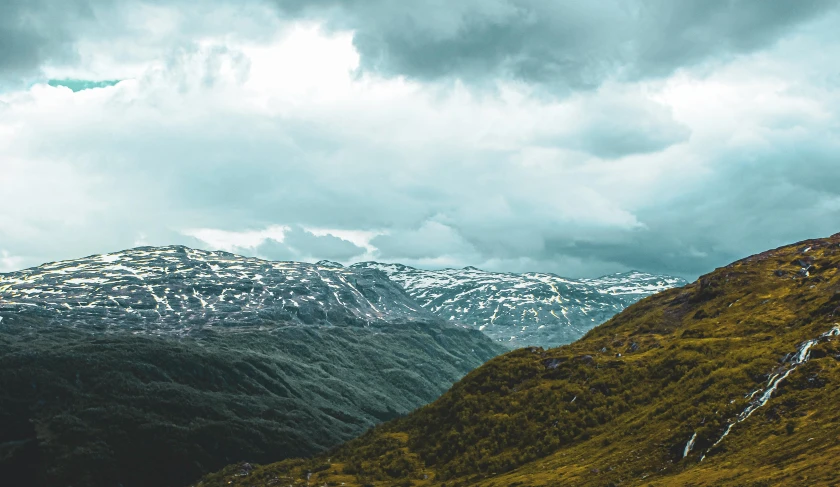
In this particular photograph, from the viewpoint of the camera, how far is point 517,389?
197750mm

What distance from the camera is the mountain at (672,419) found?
99.6m

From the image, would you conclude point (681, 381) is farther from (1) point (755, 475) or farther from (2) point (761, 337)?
(1) point (755, 475)

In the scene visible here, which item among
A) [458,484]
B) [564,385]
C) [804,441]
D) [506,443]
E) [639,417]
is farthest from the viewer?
[564,385]

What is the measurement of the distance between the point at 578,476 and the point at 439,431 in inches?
3071

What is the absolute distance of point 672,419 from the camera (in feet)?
433

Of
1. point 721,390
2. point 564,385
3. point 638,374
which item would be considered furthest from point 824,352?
point 564,385

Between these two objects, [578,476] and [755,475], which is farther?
[578,476]

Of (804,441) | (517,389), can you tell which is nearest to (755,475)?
(804,441)

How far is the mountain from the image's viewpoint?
327ft

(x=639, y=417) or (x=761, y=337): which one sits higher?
(x=761, y=337)

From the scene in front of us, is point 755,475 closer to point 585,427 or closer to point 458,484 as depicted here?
point 585,427

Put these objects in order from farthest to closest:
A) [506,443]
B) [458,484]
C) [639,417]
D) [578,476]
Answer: [506,443], [458,484], [639,417], [578,476]

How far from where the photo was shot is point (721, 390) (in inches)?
5197

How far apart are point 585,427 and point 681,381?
25.2 meters
